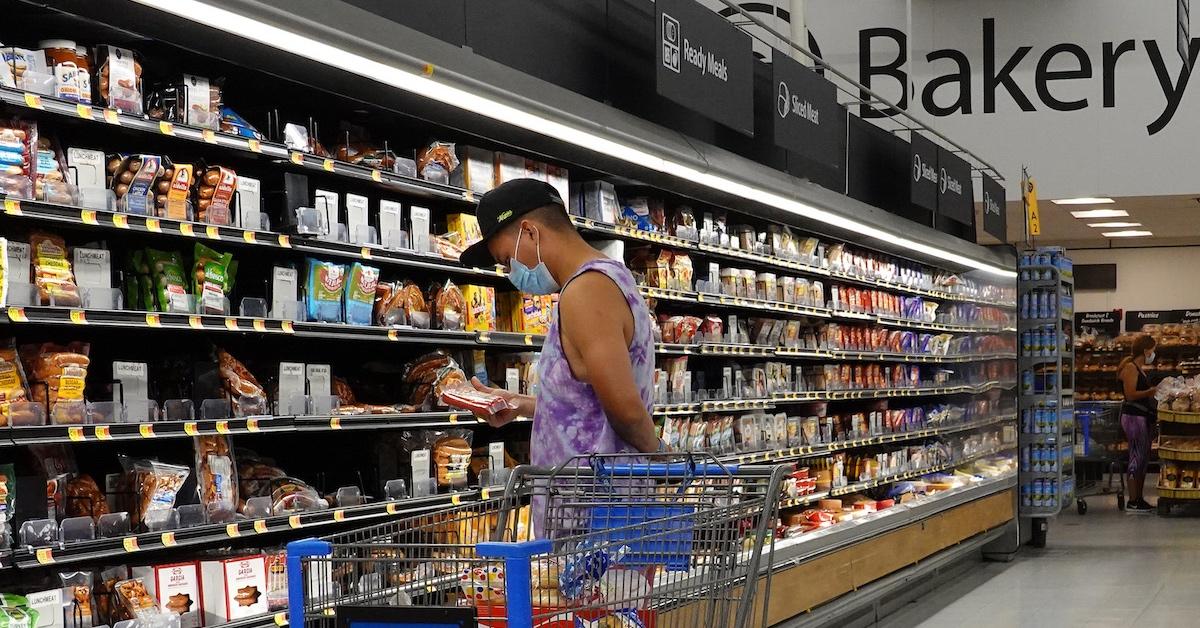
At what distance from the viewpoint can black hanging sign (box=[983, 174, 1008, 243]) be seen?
10023 millimetres

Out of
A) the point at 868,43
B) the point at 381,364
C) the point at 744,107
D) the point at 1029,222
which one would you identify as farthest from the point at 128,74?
the point at 868,43

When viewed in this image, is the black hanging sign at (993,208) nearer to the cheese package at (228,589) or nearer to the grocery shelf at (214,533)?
the grocery shelf at (214,533)

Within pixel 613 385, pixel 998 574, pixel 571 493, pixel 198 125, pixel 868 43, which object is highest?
pixel 868 43

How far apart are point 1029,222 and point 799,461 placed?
3.69 meters

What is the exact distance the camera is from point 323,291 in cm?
406

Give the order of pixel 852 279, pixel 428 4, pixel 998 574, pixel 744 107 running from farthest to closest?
pixel 998 574 → pixel 852 279 → pixel 744 107 → pixel 428 4

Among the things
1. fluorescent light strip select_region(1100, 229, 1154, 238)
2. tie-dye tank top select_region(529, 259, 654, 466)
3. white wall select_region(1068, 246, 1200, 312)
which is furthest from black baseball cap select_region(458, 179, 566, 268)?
white wall select_region(1068, 246, 1200, 312)

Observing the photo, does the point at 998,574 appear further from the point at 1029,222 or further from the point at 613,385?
the point at 613,385

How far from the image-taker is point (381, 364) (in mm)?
4719

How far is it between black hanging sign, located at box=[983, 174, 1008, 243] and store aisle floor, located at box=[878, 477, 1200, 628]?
2702 millimetres

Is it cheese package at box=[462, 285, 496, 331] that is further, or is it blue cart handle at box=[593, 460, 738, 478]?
cheese package at box=[462, 285, 496, 331]

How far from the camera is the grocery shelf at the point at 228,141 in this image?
3.16 meters

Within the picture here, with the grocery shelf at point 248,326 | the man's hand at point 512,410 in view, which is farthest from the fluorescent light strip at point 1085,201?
the man's hand at point 512,410

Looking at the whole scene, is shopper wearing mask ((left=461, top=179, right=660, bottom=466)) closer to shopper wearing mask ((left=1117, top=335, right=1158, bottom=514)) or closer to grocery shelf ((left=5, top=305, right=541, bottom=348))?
grocery shelf ((left=5, top=305, right=541, bottom=348))
